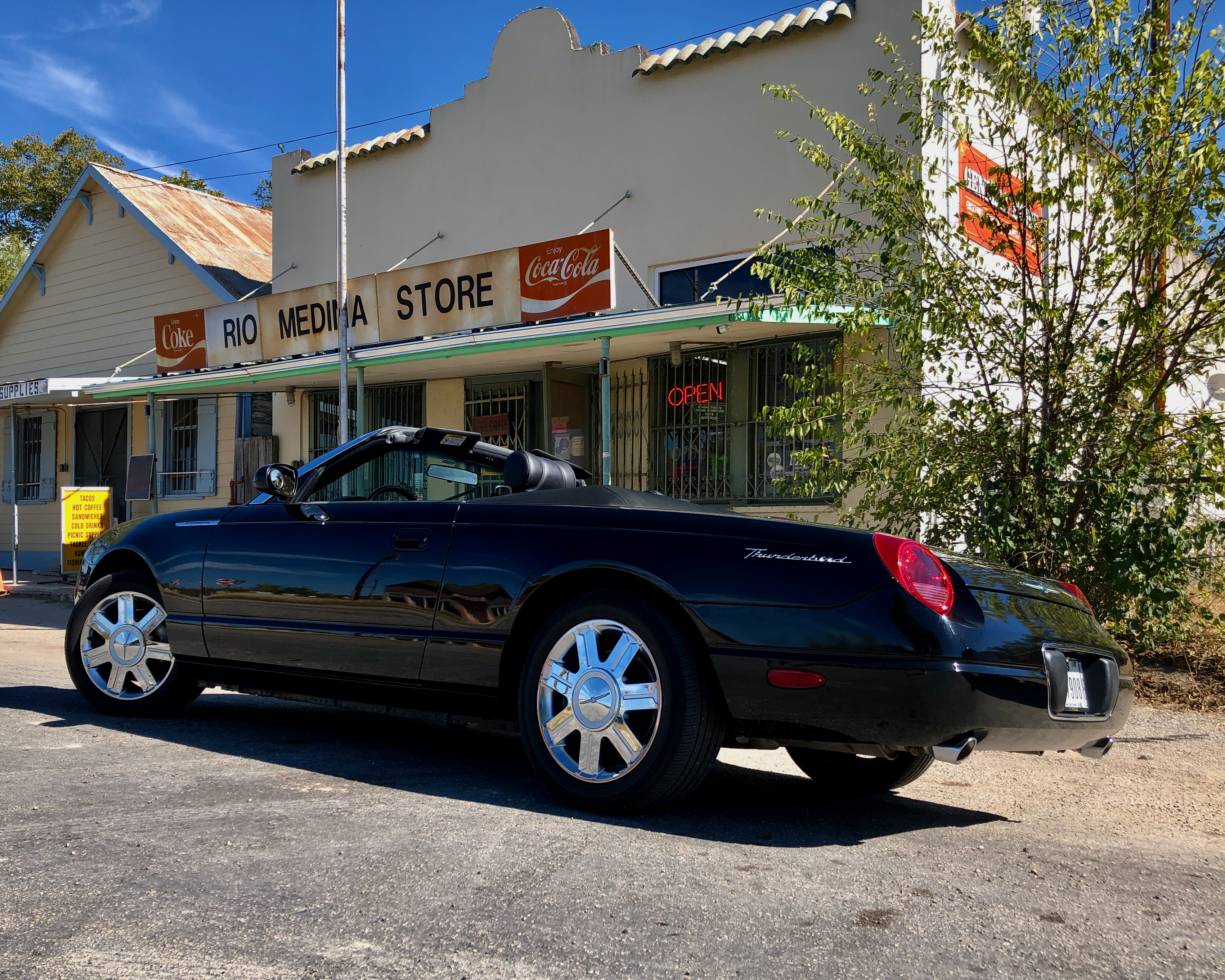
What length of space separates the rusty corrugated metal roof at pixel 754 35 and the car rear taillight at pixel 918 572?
904 cm

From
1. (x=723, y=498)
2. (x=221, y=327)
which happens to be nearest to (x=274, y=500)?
(x=723, y=498)

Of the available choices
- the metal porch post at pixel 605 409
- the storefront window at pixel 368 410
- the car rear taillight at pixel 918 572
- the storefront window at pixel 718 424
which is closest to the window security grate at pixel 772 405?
the storefront window at pixel 718 424

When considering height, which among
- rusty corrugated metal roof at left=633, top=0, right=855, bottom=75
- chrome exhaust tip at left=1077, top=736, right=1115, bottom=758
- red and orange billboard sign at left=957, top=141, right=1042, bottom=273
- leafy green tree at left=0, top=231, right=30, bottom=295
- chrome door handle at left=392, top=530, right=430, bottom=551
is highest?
leafy green tree at left=0, top=231, right=30, bottom=295

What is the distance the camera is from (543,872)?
3.03m

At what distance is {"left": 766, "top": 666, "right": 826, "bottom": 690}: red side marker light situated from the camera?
3.41 m

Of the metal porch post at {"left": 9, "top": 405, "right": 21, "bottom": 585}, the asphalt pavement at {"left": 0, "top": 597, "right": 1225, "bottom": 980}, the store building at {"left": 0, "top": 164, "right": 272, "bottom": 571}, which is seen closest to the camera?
the asphalt pavement at {"left": 0, "top": 597, "right": 1225, "bottom": 980}

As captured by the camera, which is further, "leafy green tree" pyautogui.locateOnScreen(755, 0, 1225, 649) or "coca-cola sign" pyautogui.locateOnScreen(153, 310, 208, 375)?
"coca-cola sign" pyautogui.locateOnScreen(153, 310, 208, 375)

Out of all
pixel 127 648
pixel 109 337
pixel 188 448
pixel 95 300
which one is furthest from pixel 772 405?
pixel 95 300

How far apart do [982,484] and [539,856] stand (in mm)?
5215

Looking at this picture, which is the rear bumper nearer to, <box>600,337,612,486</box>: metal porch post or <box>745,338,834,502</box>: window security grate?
<box>600,337,612,486</box>: metal porch post

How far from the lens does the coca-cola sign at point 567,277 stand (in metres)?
10.5

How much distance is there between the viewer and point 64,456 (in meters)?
19.4

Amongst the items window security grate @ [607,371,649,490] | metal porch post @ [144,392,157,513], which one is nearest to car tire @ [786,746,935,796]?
window security grate @ [607,371,649,490]

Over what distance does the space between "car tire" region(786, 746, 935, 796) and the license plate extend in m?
0.76
